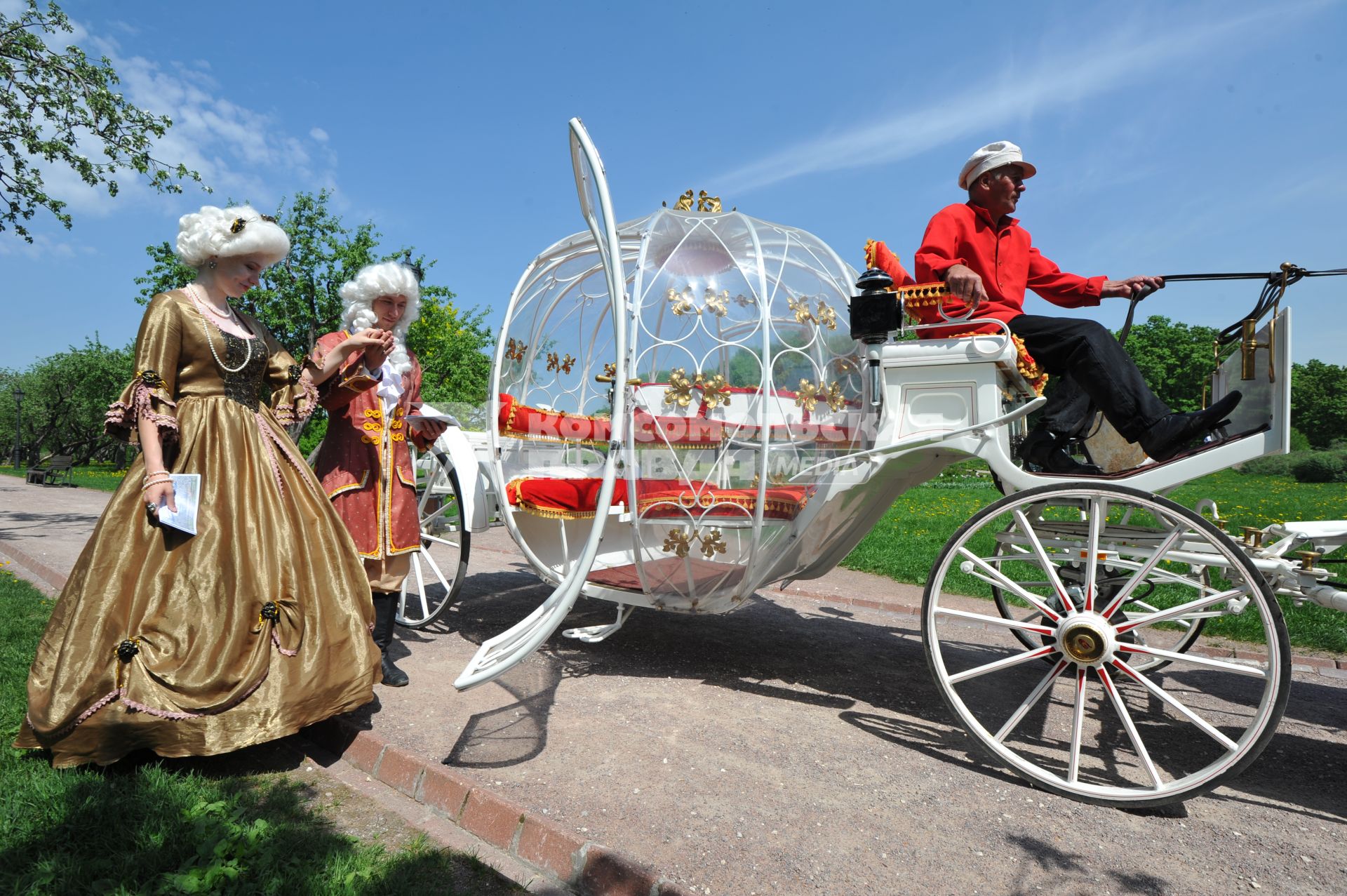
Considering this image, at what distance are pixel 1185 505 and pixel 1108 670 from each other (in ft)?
15.8

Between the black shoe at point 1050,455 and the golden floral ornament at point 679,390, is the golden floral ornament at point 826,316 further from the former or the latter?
the black shoe at point 1050,455

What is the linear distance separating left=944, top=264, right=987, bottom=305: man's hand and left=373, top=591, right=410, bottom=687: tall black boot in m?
2.95

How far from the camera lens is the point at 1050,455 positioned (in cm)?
320

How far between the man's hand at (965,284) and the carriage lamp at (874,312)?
0.76ft

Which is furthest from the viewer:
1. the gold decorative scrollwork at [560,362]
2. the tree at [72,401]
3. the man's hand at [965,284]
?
the tree at [72,401]

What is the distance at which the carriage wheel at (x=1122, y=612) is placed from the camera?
316cm

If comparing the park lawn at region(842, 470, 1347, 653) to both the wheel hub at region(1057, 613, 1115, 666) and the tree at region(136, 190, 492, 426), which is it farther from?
the tree at region(136, 190, 492, 426)

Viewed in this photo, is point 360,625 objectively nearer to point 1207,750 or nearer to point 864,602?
point 1207,750

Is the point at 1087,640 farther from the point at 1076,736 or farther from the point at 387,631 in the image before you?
the point at 387,631

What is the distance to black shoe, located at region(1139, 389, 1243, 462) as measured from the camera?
2.60 metres

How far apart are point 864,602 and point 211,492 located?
470cm

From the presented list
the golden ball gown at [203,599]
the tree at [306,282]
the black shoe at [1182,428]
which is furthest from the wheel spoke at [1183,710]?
the tree at [306,282]

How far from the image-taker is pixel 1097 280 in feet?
11.0

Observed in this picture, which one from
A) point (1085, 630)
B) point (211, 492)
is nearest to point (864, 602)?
point (1085, 630)
